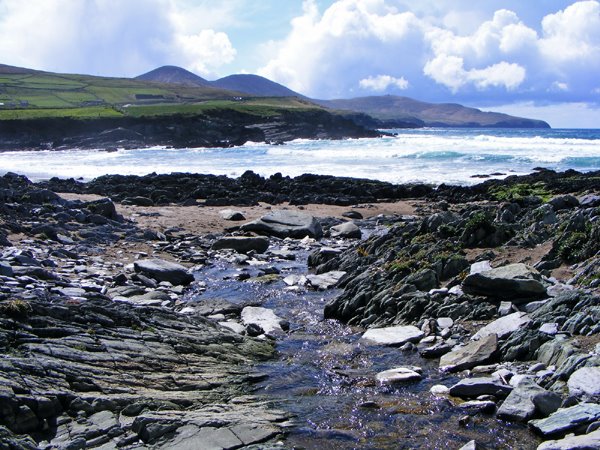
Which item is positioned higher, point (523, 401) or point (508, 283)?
point (508, 283)

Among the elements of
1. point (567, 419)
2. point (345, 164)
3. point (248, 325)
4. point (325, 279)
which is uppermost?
A: point (345, 164)

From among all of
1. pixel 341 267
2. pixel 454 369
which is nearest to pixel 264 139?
pixel 341 267

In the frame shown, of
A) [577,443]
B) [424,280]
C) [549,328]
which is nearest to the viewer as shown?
[577,443]

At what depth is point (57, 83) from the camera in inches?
6826

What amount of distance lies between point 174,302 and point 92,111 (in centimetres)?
11498

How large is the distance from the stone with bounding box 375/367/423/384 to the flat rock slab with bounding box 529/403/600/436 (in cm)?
239

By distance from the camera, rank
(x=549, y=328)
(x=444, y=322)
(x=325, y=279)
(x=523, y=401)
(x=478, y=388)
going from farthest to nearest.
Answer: (x=325, y=279) → (x=444, y=322) → (x=549, y=328) → (x=478, y=388) → (x=523, y=401)

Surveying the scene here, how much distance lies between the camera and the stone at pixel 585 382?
27.2ft

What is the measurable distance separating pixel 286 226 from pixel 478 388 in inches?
705

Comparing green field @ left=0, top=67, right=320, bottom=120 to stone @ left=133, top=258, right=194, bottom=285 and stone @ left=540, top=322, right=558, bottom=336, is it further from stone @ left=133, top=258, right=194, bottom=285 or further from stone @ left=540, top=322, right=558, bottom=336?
stone @ left=540, top=322, right=558, bottom=336

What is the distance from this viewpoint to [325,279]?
1797 cm

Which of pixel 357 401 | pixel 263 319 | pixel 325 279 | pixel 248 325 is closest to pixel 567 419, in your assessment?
pixel 357 401

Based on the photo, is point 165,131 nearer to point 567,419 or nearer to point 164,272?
point 164,272

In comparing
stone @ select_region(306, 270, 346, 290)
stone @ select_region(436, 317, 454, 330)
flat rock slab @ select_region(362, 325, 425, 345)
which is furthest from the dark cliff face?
stone @ select_region(436, 317, 454, 330)
